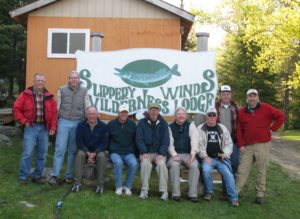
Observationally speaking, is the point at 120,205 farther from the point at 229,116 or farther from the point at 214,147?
the point at 229,116

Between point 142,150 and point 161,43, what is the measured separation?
6598mm

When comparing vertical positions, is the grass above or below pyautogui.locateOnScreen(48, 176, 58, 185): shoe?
below

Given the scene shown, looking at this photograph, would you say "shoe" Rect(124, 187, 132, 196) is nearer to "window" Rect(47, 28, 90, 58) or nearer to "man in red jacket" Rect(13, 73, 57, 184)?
"man in red jacket" Rect(13, 73, 57, 184)

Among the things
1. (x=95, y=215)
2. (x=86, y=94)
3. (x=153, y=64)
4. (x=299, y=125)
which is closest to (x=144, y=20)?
(x=153, y=64)

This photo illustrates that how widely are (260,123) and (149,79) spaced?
90.4 inches

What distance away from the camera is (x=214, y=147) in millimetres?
7418

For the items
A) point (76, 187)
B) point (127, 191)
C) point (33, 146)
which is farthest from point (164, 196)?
point (33, 146)

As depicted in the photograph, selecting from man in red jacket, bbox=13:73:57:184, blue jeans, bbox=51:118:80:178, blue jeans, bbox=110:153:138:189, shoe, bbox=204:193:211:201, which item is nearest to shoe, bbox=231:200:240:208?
shoe, bbox=204:193:211:201

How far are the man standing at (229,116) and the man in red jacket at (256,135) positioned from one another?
0.14 meters

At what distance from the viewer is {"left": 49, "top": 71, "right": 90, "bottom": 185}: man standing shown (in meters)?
7.71

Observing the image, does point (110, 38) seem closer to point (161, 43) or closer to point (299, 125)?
point (161, 43)

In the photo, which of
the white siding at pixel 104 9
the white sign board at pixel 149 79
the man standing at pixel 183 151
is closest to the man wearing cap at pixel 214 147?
the man standing at pixel 183 151

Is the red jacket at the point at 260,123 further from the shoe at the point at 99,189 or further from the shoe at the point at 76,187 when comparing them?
the shoe at the point at 76,187

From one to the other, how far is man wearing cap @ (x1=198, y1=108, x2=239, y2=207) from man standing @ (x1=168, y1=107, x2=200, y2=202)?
139mm
